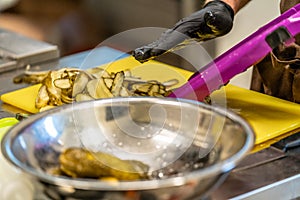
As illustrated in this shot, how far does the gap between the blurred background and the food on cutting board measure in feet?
3.42

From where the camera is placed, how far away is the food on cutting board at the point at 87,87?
1188mm

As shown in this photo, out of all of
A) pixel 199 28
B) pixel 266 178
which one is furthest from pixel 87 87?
pixel 266 178

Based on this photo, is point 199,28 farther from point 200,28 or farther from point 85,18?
point 85,18

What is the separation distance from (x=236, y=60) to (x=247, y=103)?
13cm

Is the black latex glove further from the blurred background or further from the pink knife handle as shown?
the blurred background

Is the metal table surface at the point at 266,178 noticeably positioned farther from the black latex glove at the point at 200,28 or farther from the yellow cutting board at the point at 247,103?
the black latex glove at the point at 200,28

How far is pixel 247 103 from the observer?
4.06ft

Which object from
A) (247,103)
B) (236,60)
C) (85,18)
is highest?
(236,60)

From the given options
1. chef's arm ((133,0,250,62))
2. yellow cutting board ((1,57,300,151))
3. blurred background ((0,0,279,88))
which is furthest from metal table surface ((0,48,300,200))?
blurred background ((0,0,279,88))

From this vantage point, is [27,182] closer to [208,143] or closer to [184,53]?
[208,143]

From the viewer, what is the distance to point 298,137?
3.62ft

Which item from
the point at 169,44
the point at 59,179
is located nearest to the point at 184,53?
the point at 169,44

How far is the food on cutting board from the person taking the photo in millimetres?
1188

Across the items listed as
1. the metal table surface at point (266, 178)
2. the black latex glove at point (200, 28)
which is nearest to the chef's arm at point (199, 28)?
the black latex glove at point (200, 28)
